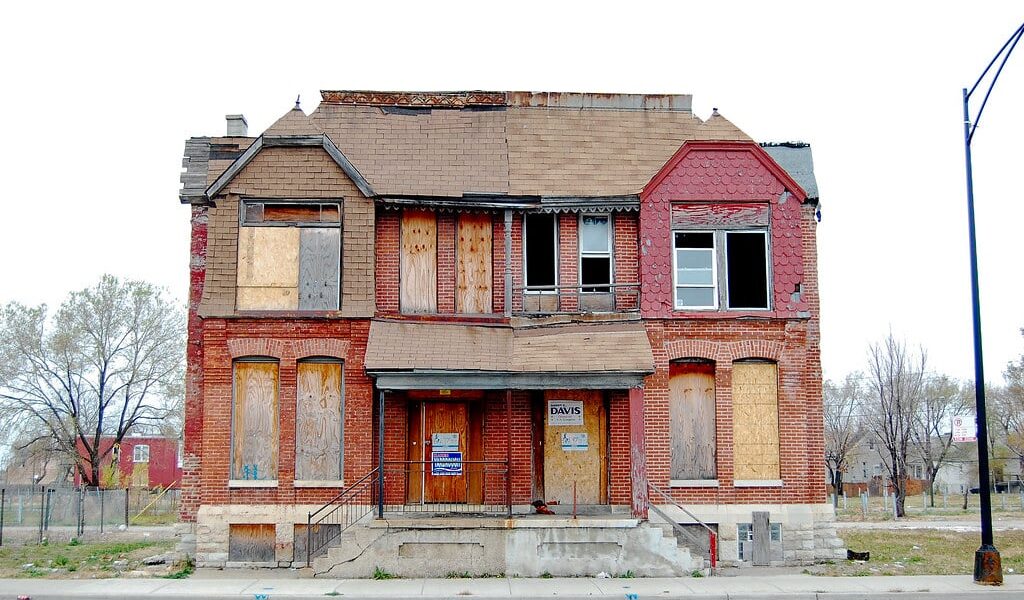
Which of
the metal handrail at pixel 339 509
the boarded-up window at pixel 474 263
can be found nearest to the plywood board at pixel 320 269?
the boarded-up window at pixel 474 263

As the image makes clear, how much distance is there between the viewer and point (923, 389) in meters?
53.7

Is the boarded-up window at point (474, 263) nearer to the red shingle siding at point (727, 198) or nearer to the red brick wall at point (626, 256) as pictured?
the red brick wall at point (626, 256)

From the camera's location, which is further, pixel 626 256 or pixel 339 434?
pixel 626 256

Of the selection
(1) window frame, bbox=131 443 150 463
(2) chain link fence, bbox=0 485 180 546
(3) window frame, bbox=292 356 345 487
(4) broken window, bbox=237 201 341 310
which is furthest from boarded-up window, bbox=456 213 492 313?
(1) window frame, bbox=131 443 150 463

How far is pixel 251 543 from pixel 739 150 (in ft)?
41.8

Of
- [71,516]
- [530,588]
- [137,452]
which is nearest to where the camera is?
[530,588]

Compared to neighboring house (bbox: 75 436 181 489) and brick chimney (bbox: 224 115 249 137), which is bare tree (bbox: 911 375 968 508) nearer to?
brick chimney (bbox: 224 115 249 137)

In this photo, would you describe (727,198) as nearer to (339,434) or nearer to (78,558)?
(339,434)

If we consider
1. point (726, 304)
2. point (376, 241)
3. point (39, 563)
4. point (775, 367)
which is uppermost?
point (376, 241)

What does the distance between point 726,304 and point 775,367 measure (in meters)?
1.65

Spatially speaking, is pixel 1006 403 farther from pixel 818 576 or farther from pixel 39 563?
pixel 39 563

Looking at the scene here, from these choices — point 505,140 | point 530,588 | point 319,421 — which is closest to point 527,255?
point 505,140

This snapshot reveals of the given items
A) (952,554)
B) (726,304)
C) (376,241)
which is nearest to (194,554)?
(376,241)

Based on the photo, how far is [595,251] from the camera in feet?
69.1
